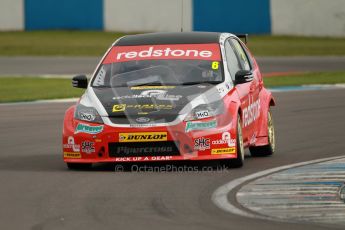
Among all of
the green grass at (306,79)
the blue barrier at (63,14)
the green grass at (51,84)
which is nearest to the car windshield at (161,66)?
the green grass at (51,84)

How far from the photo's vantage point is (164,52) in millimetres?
13164

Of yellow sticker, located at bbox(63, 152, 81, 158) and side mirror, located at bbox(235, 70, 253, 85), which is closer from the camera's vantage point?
yellow sticker, located at bbox(63, 152, 81, 158)

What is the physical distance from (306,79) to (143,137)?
16.1 metres

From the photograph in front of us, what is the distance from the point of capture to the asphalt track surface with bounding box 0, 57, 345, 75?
31266 millimetres

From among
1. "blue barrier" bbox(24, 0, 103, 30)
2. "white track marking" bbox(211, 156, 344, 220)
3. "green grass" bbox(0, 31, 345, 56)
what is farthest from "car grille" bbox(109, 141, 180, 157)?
"blue barrier" bbox(24, 0, 103, 30)

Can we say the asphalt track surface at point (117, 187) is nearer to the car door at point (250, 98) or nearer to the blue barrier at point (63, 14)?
the car door at point (250, 98)

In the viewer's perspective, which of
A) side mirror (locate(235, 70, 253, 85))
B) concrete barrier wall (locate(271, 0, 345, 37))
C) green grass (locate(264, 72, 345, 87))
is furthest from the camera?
concrete barrier wall (locate(271, 0, 345, 37))

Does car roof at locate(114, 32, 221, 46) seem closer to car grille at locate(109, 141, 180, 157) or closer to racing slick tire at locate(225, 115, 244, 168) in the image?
racing slick tire at locate(225, 115, 244, 168)

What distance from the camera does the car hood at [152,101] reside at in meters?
11.9

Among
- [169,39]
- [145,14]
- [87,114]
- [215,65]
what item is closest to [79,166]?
[87,114]

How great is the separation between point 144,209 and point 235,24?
3160 cm

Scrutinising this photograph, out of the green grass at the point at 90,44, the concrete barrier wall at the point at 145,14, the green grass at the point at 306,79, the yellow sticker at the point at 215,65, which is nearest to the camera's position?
the yellow sticker at the point at 215,65

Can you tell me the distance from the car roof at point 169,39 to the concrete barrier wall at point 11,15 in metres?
29.5

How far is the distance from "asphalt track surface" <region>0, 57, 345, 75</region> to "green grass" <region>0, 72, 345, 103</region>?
1.77 meters
